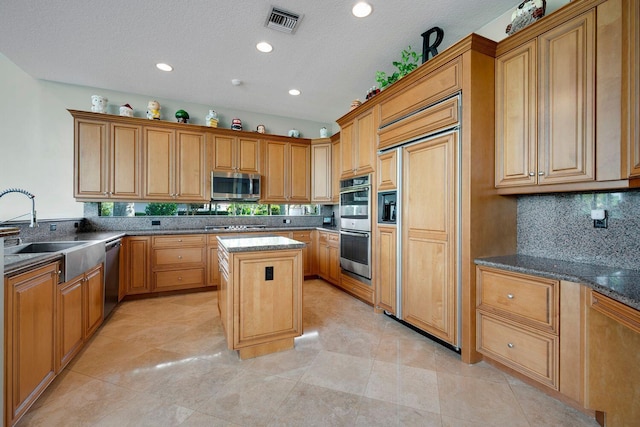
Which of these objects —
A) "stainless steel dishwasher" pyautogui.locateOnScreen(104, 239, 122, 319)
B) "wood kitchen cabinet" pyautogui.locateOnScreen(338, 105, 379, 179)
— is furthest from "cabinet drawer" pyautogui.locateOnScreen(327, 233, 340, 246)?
"stainless steel dishwasher" pyautogui.locateOnScreen(104, 239, 122, 319)

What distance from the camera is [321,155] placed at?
4852 mm

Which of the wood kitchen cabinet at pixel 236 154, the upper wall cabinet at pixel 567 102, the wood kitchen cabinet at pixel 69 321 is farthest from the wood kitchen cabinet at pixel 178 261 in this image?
the upper wall cabinet at pixel 567 102

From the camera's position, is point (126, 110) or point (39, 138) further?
point (126, 110)

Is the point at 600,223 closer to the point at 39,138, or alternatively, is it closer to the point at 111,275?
the point at 111,275

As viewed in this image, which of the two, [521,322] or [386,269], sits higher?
[386,269]

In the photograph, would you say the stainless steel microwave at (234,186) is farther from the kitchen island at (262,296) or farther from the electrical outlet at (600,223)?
the electrical outlet at (600,223)

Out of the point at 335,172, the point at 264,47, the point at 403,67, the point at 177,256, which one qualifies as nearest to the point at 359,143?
the point at 403,67

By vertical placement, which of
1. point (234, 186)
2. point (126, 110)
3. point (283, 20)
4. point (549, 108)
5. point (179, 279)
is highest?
point (283, 20)

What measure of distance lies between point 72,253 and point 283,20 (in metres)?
2.58

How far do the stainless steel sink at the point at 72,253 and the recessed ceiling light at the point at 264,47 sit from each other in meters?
2.52

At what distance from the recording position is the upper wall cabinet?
1.52m

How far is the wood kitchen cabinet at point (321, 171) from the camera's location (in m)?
4.82

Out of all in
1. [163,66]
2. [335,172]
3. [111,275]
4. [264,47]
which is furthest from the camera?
[335,172]

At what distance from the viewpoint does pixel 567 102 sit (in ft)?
5.62
